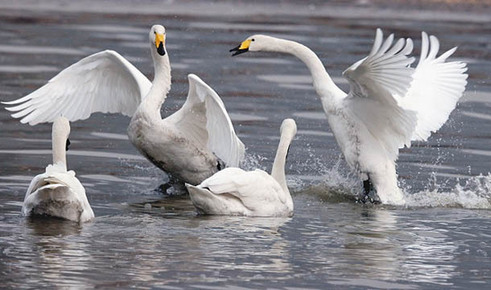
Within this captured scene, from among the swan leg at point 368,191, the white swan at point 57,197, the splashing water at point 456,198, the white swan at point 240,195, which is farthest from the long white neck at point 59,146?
the splashing water at point 456,198

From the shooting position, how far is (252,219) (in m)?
10.8

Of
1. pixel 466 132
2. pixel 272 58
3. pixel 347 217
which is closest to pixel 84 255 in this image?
pixel 347 217

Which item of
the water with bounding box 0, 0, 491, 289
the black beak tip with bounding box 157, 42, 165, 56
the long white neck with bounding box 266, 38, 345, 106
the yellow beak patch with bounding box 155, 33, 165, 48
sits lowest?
the water with bounding box 0, 0, 491, 289

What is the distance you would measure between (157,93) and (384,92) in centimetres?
223

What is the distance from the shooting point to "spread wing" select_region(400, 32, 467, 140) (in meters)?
13.2

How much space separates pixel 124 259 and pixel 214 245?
0.84 metres

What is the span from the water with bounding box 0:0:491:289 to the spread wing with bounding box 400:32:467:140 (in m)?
0.54

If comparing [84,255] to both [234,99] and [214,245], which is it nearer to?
[214,245]

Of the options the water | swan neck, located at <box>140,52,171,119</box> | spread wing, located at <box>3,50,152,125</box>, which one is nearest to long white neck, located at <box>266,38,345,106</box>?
the water

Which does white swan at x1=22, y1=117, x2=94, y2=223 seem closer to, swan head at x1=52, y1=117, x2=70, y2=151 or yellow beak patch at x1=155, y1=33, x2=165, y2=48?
swan head at x1=52, y1=117, x2=70, y2=151

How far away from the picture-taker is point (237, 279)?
8.57 m

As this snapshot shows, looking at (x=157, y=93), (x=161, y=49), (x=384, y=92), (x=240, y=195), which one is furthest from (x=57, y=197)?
(x=384, y=92)

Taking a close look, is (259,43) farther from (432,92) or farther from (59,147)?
(59,147)

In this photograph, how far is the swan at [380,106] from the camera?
37.7 ft
